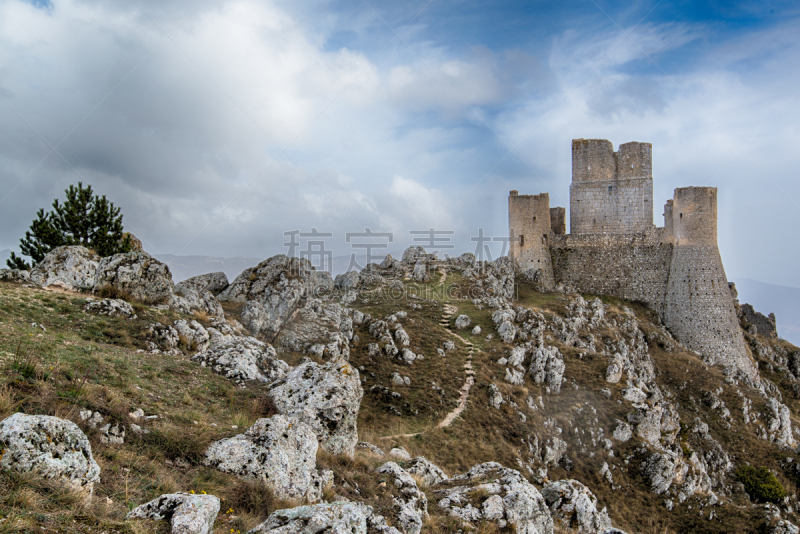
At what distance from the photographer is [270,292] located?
68.7ft

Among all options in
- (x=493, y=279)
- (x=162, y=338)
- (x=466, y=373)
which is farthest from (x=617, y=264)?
(x=162, y=338)

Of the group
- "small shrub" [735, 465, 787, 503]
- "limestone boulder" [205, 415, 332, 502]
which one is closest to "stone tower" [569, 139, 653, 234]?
"small shrub" [735, 465, 787, 503]

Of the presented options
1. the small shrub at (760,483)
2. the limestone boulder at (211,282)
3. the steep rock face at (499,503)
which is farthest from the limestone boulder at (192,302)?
the small shrub at (760,483)

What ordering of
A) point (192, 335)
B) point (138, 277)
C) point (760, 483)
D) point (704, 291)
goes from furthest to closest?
point (704, 291) < point (760, 483) < point (138, 277) < point (192, 335)

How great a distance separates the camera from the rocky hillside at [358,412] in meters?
5.86

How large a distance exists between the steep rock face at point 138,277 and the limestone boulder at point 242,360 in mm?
3402

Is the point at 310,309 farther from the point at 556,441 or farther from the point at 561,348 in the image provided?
the point at 561,348

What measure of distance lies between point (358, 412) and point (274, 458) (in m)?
10.7

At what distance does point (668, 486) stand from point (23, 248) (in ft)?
119

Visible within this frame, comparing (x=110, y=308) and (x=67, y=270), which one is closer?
(x=110, y=308)

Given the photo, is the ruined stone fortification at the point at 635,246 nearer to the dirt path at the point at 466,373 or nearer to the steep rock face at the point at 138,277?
the dirt path at the point at 466,373

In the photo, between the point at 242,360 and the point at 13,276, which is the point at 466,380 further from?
the point at 13,276

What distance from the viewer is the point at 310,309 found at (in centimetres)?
2131

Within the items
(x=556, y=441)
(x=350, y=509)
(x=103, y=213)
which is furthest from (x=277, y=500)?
(x=103, y=213)
